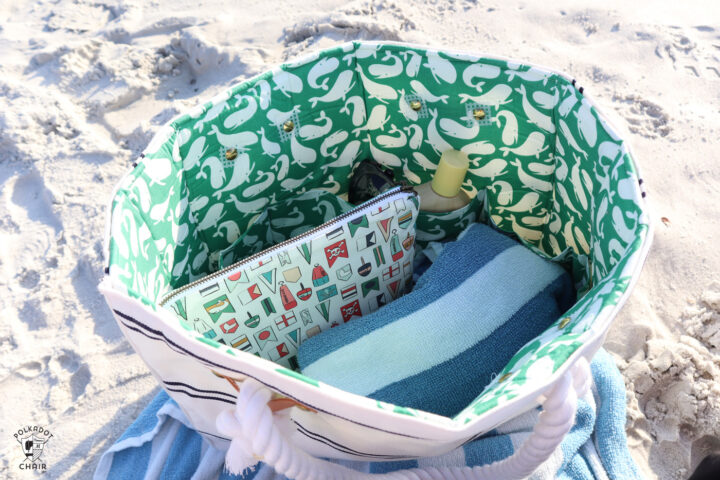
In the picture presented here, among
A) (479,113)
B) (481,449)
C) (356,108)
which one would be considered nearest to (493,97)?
(479,113)

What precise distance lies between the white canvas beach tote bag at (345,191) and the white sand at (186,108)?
1.36ft

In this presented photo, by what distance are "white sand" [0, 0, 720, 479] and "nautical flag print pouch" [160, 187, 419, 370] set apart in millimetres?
541

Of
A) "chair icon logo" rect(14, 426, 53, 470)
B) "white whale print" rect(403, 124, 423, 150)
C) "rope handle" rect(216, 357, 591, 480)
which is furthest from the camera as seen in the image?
"chair icon logo" rect(14, 426, 53, 470)

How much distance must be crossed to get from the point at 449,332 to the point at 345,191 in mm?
397

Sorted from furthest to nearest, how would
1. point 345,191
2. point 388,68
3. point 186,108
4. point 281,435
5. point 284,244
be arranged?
1. point 186,108
2. point 345,191
3. point 388,68
4. point 284,244
5. point 281,435

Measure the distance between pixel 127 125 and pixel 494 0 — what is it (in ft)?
4.62

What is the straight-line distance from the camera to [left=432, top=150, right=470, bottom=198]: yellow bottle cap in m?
0.91

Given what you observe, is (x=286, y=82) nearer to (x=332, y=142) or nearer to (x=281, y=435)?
(x=332, y=142)

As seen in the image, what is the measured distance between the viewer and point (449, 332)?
791 millimetres

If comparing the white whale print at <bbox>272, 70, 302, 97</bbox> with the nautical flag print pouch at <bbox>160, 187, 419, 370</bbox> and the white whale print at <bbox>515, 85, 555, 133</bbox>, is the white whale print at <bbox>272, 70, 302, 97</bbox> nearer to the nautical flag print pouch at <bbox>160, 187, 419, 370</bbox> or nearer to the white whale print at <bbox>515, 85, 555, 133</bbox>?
the nautical flag print pouch at <bbox>160, 187, 419, 370</bbox>

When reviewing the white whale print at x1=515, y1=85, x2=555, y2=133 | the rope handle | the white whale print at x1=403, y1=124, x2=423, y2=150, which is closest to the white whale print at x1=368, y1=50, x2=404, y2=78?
the white whale print at x1=403, y1=124, x2=423, y2=150

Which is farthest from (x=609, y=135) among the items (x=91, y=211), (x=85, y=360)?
(x=91, y=211)

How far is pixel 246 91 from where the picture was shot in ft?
2.75

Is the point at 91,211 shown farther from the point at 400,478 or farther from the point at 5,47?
the point at 400,478
